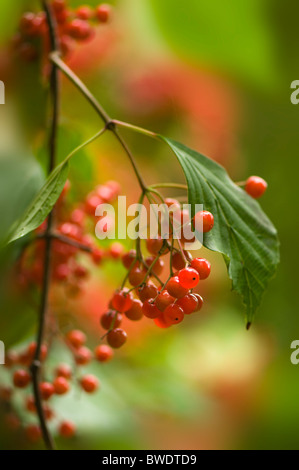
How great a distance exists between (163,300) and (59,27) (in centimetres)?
39

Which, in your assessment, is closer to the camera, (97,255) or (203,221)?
(203,221)

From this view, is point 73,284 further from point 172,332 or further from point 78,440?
point 172,332

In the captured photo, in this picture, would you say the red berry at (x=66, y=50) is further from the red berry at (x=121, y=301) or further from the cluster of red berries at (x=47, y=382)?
the red berry at (x=121, y=301)

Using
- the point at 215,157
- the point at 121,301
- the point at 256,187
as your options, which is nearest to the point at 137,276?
the point at 121,301

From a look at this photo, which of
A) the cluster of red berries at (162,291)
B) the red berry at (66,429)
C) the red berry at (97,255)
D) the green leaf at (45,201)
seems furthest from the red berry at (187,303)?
the red berry at (66,429)

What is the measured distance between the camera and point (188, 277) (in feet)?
1.16

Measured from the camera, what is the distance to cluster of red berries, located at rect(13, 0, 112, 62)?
59cm

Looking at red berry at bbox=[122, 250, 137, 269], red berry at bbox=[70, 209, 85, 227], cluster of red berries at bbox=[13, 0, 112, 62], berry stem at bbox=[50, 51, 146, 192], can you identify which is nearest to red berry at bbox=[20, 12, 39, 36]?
cluster of red berries at bbox=[13, 0, 112, 62]

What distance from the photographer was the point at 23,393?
0.70m

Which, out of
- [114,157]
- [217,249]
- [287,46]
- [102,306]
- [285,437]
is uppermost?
[287,46]

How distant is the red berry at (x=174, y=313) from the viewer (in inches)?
14.1

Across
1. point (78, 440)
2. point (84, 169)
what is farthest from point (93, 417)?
point (84, 169)

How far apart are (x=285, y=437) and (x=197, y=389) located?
21cm

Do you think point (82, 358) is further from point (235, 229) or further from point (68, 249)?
point (235, 229)
